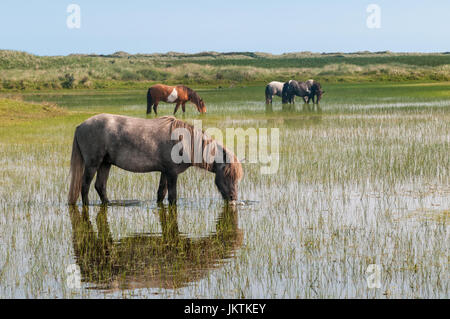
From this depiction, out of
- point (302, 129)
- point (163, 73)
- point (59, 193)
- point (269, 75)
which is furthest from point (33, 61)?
point (59, 193)

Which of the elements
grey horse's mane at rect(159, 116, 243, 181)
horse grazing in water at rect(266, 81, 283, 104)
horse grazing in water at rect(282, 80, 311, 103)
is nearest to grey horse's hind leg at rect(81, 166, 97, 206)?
grey horse's mane at rect(159, 116, 243, 181)

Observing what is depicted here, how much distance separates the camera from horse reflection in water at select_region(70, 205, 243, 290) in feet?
22.2

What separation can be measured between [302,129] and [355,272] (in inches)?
642

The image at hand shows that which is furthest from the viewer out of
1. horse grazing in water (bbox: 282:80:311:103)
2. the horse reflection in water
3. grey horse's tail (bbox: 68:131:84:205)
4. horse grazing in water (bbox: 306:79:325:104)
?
horse grazing in water (bbox: 282:80:311:103)

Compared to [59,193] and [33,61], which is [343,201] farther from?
[33,61]

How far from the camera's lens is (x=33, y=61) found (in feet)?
354

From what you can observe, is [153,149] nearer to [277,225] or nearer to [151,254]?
[277,225]

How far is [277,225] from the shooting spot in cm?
918

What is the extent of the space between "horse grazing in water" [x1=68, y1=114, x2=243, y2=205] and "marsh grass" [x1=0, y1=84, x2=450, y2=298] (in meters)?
0.65

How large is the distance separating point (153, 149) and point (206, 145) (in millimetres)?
879

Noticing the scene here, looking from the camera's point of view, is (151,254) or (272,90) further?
(272,90)

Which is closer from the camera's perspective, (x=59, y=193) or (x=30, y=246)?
(x=30, y=246)

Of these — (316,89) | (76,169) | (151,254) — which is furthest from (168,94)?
(151,254)

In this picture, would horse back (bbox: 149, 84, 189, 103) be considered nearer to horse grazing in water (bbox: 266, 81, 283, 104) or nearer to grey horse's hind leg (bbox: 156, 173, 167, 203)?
horse grazing in water (bbox: 266, 81, 283, 104)
